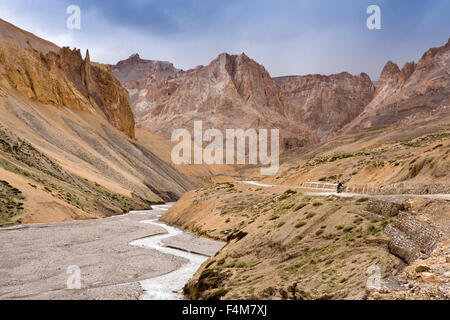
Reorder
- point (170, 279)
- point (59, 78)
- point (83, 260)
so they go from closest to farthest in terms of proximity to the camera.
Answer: point (170, 279), point (83, 260), point (59, 78)

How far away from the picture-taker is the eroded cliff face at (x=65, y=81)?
9650 cm

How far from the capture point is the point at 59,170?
63.4 meters

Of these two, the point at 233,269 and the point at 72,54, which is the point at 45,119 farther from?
the point at 233,269

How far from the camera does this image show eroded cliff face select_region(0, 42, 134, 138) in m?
96.5

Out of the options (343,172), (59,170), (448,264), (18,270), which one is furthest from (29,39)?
(448,264)

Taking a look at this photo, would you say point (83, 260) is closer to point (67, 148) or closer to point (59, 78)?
point (67, 148)

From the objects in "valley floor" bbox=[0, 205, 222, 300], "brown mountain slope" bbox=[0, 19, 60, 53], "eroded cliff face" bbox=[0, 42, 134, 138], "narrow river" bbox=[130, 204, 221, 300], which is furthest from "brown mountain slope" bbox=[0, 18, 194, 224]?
"narrow river" bbox=[130, 204, 221, 300]

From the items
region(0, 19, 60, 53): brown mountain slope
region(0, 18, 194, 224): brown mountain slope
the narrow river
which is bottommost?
the narrow river

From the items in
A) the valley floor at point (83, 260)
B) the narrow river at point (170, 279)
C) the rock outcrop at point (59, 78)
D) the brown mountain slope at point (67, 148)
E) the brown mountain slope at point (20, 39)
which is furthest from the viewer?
the brown mountain slope at point (20, 39)

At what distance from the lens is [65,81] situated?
118 metres

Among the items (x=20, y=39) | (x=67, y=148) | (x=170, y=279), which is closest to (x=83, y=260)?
(x=170, y=279)

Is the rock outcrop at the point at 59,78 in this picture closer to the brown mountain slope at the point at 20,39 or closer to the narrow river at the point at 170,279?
the brown mountain slope at the point at 20,39

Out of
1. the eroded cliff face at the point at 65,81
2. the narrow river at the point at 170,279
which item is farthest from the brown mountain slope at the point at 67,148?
the narrow river at the point at 170,279

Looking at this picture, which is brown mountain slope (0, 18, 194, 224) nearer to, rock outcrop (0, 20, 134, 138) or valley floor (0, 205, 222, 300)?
rock outcrop (0, 20, 134, 138)
